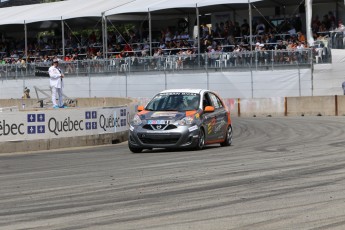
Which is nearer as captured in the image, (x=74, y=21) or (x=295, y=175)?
(x=295, y=175)

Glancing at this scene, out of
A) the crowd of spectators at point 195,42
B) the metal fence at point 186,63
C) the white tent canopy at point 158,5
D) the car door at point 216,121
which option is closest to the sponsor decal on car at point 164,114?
the car door at point 216,121

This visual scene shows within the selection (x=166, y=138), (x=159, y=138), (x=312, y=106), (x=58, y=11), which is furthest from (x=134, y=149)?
(x=58, y=11)

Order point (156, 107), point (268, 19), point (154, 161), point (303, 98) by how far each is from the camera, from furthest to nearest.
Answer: point (268, 19), point (303, 98), point (156, 107), point (154, 161)

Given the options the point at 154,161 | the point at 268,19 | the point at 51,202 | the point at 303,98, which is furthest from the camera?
the point at 268,19

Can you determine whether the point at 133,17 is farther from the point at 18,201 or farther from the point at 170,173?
the point at 18,201

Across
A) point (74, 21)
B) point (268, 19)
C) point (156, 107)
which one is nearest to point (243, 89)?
point (268, 19)

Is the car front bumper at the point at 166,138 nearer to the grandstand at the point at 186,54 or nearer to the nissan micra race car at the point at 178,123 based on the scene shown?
the nissan micra race car at the point at 178,123

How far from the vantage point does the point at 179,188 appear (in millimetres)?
12336

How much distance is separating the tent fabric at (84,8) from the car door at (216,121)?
19.7 m

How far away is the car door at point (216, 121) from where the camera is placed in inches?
818

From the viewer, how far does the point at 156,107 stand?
20.7 m

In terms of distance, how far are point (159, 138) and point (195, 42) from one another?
2482cm

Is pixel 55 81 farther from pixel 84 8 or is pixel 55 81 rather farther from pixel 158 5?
pixel 84 8

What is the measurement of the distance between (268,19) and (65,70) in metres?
10.9
